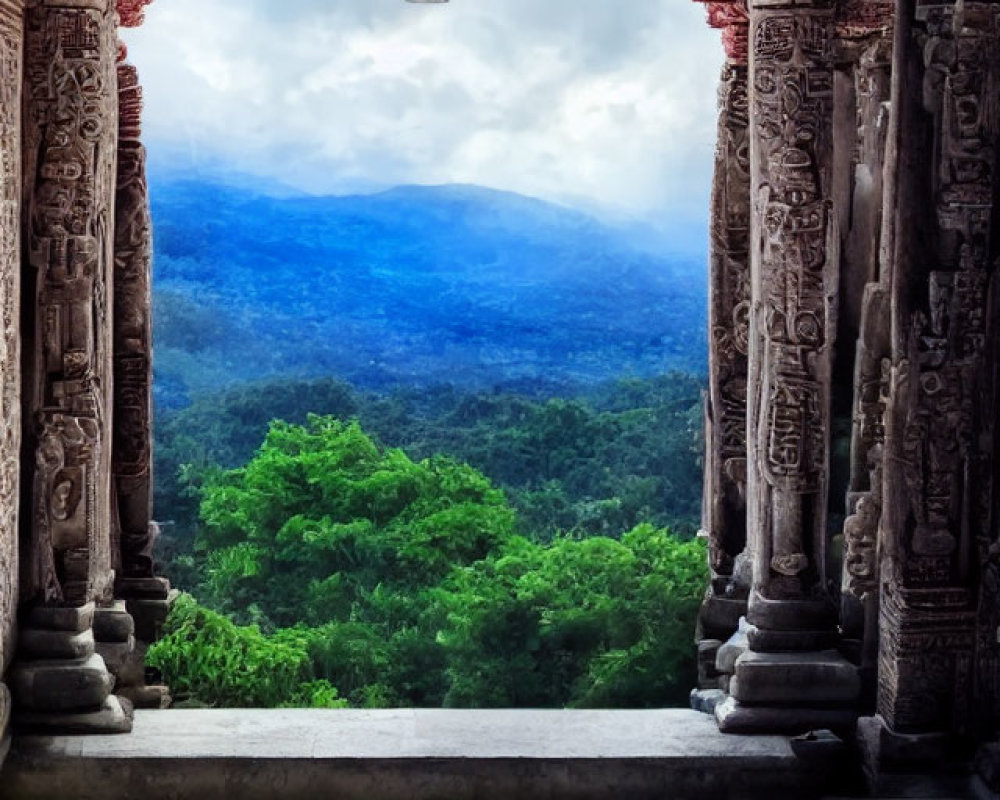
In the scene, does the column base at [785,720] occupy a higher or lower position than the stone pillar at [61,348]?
lower

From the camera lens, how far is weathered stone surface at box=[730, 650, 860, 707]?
28.7ft

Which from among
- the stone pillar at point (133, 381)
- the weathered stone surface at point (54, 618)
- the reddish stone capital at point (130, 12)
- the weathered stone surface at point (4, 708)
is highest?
the reddish stone capital at point (130, 12)

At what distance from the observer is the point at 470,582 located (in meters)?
15.4

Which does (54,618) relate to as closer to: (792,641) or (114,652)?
(114,652)

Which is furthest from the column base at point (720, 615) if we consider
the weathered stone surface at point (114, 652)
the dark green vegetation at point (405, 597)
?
the weathered stone surface at point (114, 652)

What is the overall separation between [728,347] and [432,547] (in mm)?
6143

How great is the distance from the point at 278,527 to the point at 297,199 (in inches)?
489

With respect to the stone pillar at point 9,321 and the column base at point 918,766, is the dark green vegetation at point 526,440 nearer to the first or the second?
the stone pillar at point 9,321

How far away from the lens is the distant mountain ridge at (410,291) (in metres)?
27.3

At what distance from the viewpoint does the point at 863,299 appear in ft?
27.4

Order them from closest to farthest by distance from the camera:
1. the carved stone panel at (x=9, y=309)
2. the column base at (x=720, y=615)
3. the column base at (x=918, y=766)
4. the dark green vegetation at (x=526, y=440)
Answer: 1. the column base at (x=918, y=766)
2. the carved stone panel at (x=9, y=309)
3. the column base at (x=720, y=615)
4. the dark green vegetation at (x=526, y=440)

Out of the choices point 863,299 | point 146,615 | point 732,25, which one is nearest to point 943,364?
point 863,299

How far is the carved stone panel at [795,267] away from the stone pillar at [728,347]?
1.45 meters

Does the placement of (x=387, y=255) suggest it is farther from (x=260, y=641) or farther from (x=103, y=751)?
(x=103, y=751)
